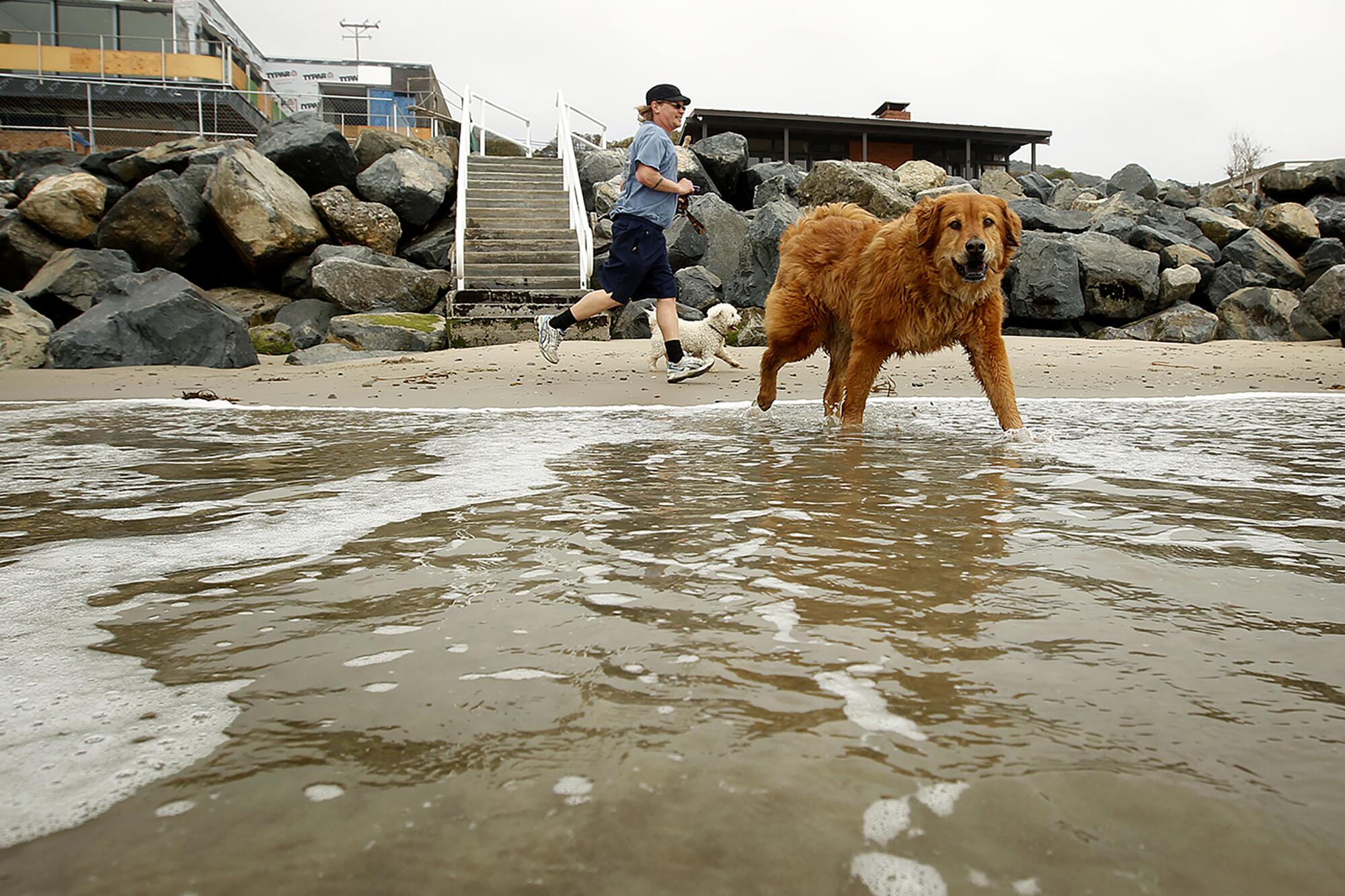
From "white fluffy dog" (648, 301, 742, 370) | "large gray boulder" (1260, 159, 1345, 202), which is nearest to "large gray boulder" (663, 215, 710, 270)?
"white fluffy dog" (648, 301, 742, 370)

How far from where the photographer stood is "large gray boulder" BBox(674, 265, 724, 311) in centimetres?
1302

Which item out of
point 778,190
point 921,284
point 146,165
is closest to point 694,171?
point 778,190

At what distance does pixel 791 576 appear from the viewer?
81.5 inches

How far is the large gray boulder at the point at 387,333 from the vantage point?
1049cm

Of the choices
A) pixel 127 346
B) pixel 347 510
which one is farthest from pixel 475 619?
pixel 127 346

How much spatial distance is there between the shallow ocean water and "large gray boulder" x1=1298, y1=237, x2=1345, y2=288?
55.2 feet

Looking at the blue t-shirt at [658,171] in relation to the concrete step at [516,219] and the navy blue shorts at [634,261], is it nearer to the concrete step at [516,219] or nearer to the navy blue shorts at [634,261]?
the navy blue shorts at [634,261]

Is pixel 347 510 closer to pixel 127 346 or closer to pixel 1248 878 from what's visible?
pixel 1248 878

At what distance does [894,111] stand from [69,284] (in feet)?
99.9

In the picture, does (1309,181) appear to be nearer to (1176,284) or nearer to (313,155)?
(1176,284)

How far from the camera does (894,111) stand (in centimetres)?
3481

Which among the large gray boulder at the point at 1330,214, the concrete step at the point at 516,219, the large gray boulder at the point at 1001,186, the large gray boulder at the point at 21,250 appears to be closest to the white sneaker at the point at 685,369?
the concrete step at the point at 516,219

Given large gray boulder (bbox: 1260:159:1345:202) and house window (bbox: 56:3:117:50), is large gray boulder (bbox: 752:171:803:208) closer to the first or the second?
large gray boulder (bbox: 1260:159:1345:202)

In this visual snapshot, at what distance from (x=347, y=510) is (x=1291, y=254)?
21.0m
